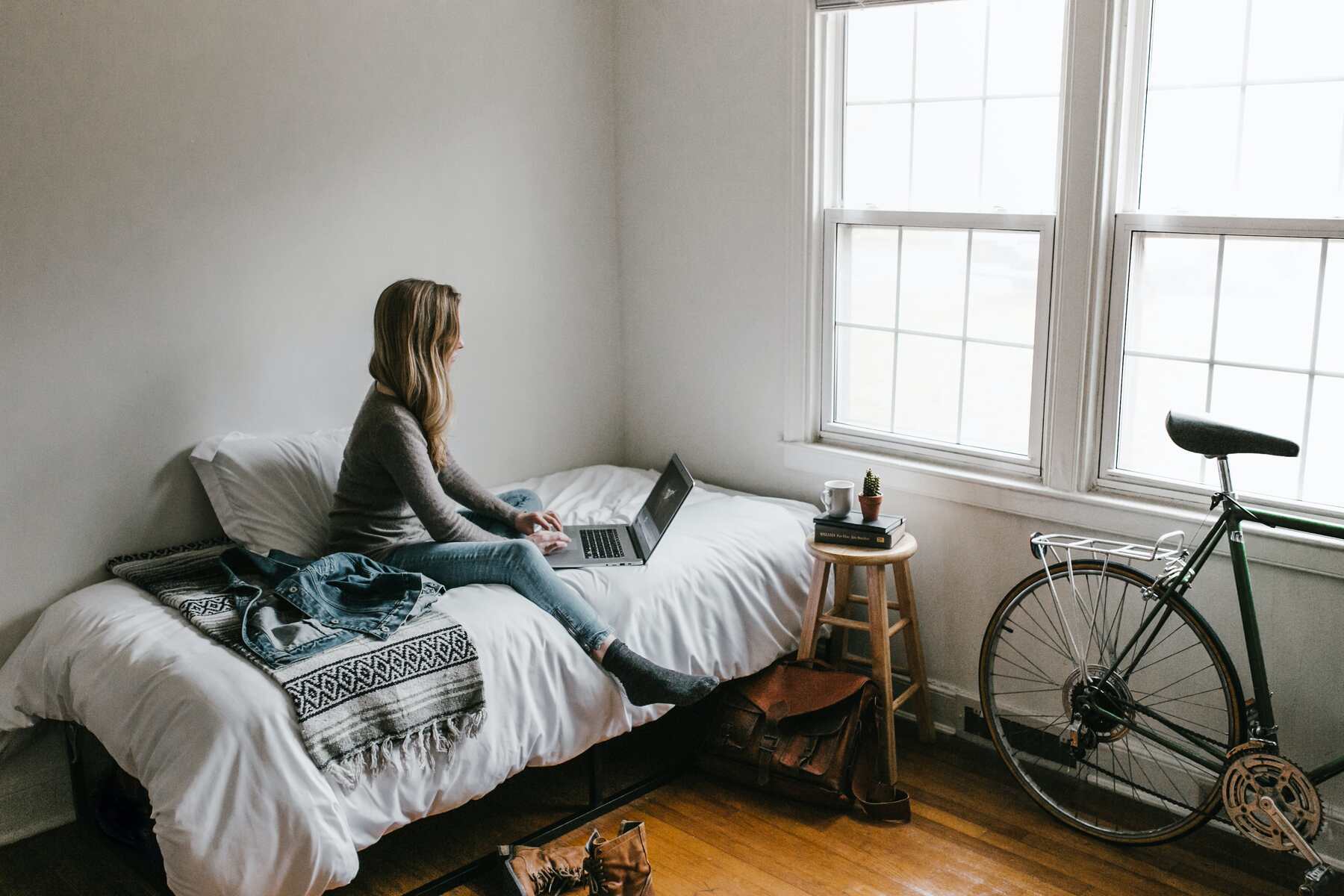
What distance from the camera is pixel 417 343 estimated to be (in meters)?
2.85

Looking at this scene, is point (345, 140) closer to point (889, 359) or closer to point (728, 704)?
point (889, 359)

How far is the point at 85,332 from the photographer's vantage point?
283 cm

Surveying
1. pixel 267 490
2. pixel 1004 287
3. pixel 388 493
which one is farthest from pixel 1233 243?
pixel 267 490

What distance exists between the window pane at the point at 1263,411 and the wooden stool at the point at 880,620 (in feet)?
2.79

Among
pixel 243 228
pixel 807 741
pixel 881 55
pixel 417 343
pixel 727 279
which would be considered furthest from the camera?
pixel 727 279

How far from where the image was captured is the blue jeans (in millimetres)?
2713

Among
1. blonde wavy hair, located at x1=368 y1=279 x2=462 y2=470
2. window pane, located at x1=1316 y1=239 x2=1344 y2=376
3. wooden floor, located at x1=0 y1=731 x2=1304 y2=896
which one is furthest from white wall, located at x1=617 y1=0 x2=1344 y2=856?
blonde wavy hair, located at x1=368 y1=279 x2=462 y2=470

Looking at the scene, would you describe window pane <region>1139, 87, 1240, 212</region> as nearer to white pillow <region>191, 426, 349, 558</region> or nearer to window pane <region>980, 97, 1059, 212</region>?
window pane <region>980, 97, 1059, 212</region>

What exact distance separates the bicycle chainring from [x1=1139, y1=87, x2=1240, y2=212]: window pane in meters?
1.30

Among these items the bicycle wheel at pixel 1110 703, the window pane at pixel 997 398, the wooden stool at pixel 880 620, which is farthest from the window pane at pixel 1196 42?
the wooden stool at pixel 880 620

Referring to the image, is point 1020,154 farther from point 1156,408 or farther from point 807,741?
point 807,741

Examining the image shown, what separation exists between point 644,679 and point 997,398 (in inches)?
52.3

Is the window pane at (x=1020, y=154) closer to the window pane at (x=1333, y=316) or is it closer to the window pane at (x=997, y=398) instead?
the window pane at (x=997, y=398)

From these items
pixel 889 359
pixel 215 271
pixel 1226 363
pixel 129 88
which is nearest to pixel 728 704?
pixel 889 359
